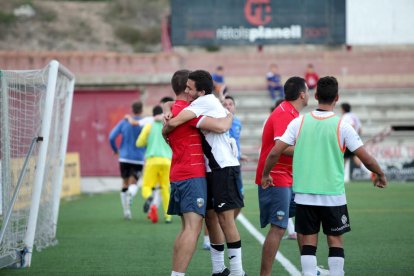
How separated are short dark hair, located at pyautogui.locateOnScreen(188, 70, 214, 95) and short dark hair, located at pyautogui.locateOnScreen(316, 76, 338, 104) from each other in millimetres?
1170

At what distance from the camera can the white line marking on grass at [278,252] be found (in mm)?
9898

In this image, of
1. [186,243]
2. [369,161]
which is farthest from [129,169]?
[369,161]

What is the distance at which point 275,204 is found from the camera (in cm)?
891

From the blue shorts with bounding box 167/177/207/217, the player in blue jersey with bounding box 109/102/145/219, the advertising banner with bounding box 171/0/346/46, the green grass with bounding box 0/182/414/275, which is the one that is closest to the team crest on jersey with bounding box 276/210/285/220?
the blue shorts with bounding box 167/177/207/217

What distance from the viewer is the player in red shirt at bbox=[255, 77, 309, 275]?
8742 mm

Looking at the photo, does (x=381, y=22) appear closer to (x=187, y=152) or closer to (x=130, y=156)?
(x=130, y=156)

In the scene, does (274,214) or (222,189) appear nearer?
(222,189)

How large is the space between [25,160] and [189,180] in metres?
2.74

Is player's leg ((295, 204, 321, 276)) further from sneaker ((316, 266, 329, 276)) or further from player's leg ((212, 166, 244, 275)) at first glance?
sneaker ((316, 266, 329, 276))

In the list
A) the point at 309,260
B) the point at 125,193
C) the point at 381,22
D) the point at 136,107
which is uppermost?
the point at 381,22

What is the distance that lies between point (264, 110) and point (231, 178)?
81.6 ft

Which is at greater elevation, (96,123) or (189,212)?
(96,123)

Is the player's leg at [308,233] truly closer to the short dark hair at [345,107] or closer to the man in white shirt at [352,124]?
the man in white shirt at [352,124]

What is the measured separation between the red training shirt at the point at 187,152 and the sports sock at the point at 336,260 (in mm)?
1424
